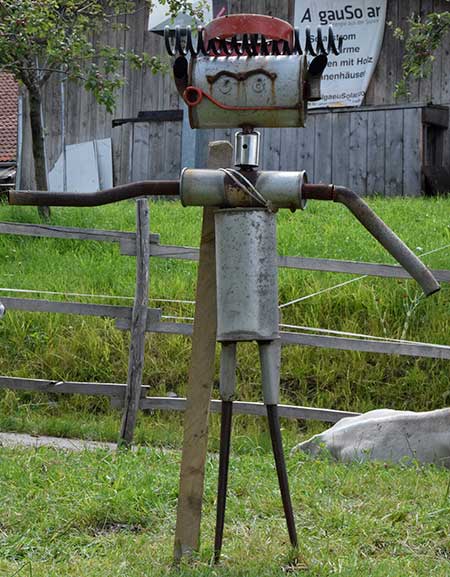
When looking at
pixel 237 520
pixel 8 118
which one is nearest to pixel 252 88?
pixel 237 520

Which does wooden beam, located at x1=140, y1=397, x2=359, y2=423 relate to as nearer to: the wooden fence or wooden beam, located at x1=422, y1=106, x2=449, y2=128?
the wooden fence

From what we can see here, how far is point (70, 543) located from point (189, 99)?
1.81 metres

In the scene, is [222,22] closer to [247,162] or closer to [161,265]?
[247,162]

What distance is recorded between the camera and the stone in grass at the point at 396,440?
19.6 ft

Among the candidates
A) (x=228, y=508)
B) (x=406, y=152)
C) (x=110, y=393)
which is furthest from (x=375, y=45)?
(x=228, y=508)

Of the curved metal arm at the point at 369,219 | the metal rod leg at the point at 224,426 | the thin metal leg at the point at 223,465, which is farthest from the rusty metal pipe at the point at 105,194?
the thin metal leg at the point at 223,465

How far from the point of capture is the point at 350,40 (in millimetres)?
15578

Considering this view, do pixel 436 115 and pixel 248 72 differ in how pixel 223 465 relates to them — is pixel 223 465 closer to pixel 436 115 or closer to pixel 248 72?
pixel 248 72

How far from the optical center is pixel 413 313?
8.83 metres

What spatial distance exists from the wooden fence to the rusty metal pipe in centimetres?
388

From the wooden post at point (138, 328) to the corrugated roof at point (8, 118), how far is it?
12.2m

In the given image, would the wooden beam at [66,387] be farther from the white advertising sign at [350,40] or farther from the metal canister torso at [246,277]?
the white advertising sign at [350,40]

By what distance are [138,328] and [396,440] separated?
2.46 m

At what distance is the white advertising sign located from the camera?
15.4 metres
